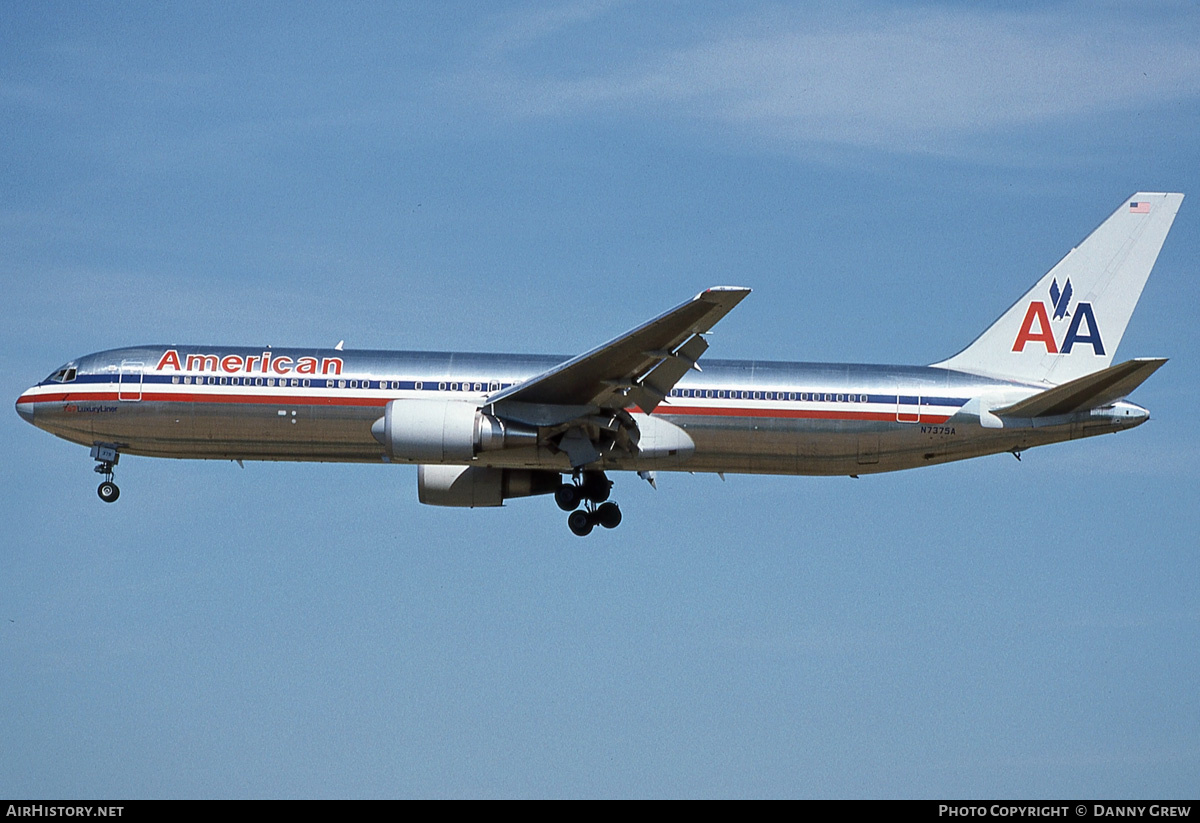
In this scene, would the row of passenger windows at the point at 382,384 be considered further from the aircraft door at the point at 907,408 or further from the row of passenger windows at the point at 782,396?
the aircraft door at the point at 907,408

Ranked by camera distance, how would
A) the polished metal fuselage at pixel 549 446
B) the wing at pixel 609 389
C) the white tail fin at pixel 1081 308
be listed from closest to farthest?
the wing at pixel 609 389 → the polished metal fuselage at pixel 549 446 → the white tail fin at pixel 1081 308

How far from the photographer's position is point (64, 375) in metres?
39.8

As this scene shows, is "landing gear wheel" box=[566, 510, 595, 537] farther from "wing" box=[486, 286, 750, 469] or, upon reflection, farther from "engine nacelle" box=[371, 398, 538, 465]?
"engine nacelle" box=[371, 398, 538, 465]

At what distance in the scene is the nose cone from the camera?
39.8 meters

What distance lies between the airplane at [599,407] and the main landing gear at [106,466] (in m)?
0.04

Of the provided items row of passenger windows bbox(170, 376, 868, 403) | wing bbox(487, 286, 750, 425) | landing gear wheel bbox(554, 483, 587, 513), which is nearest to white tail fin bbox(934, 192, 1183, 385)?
row of passenger windows bbox(170, 376, 868, 403)

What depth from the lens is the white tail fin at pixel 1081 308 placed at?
3941 centimetres

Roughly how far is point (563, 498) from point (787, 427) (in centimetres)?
605

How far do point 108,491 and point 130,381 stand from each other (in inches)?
124

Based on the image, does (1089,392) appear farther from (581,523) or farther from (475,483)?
(475,483)

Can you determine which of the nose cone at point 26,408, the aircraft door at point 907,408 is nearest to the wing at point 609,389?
the aircraft door at point 907,408

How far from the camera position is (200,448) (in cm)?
3850

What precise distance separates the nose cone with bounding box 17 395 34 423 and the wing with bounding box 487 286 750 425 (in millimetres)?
12318

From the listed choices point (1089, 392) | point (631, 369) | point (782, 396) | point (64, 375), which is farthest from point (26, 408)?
point (1089, 392)
